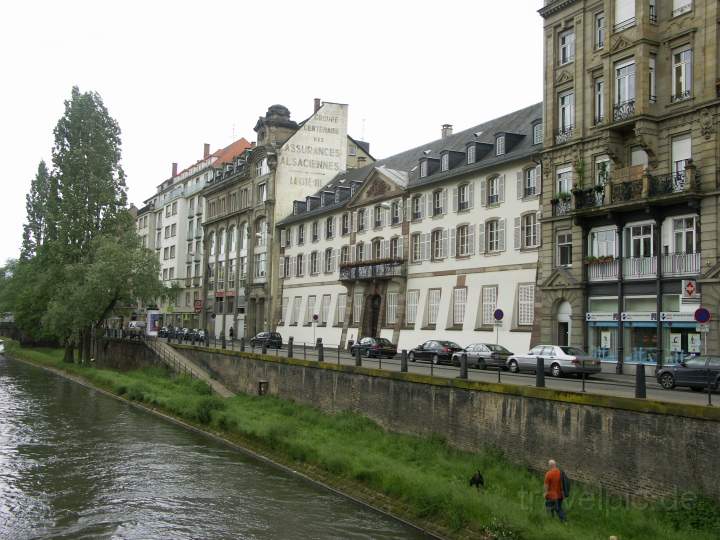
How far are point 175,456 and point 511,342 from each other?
18.7 meters

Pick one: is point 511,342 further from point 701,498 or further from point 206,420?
point 701,498

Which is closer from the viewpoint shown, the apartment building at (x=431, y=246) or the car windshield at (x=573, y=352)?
the car windshield at (x=573, y=352)

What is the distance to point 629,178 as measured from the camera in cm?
3159

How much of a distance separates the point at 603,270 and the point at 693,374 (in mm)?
11035

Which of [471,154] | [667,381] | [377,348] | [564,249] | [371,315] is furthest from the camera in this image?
[371,315]

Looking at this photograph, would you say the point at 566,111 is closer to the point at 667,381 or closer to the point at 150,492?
the point at 667,381

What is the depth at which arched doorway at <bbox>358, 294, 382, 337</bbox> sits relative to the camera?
166 feet

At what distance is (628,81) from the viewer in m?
31.9

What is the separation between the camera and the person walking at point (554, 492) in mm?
15453

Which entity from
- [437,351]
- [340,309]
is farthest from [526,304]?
[340,309]

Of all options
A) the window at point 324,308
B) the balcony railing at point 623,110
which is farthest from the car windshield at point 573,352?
the window at point 324,308

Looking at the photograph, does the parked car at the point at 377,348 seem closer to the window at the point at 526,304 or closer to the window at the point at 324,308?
the window at the point at 526,304

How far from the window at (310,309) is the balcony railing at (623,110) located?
3108cm

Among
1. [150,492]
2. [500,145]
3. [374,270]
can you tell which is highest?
[500,145]
